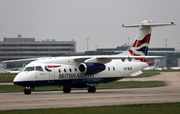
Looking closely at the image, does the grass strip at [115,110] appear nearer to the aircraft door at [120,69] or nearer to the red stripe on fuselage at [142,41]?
the aircraft door at [120,69]

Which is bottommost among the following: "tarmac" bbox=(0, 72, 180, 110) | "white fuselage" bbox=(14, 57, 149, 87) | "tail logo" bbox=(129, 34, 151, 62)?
"tarmac" bbox=(0, 72, 180, 110)

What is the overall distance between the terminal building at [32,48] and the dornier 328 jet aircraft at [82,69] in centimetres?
11127

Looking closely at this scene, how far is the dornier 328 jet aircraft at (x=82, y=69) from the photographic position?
28906 mm

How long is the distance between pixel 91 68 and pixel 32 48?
121 m

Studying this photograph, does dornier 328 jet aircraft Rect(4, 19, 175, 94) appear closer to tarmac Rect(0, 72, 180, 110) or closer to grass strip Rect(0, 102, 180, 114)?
tarmac Rect(0, 72, 180, 110)

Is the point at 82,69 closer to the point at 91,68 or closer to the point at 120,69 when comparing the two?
the point at 91,68

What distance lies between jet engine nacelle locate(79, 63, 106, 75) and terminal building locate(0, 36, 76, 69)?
11449 cm

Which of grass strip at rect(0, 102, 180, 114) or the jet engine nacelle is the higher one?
the jet engine nacelle

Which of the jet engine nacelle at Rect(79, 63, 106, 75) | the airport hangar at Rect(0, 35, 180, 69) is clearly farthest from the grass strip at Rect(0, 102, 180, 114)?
the airport hangar at Rect(0, 35, 180, 69)

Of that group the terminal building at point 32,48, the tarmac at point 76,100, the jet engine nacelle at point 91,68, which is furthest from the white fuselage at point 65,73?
the terminal building at point 32,48

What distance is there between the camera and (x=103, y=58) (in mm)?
31047

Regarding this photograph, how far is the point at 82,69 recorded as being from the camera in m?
31.2

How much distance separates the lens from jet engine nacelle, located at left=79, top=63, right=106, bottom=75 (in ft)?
100

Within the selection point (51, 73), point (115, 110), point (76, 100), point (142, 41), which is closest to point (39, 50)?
point (142, 41)
